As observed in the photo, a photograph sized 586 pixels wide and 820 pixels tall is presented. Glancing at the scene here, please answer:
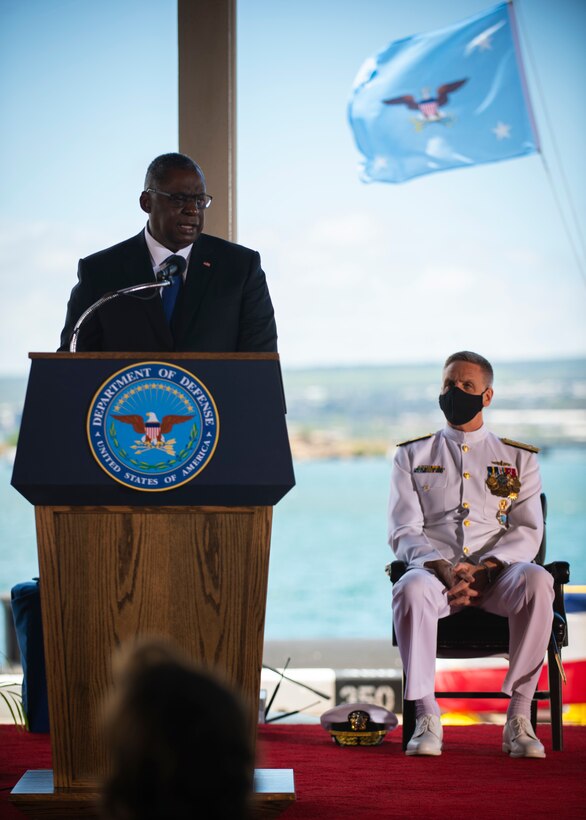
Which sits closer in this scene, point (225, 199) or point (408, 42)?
point (225, 199)

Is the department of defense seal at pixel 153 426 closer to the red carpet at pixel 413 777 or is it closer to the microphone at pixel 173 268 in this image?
the microphone at pixel 173 268

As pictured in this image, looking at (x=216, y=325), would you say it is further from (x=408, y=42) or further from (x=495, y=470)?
(x=408, y=42)

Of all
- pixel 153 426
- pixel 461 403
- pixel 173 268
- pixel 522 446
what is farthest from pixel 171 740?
pixel 522 446

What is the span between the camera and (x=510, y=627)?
10.2 feet

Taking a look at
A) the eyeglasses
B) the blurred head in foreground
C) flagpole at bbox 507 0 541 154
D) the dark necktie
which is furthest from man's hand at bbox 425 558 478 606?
flagpole at bbox 507 0 541 154

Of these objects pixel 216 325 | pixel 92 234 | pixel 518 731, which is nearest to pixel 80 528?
pixel 216 325

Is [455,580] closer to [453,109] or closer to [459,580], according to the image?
[459,580]

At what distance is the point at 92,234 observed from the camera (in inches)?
1224

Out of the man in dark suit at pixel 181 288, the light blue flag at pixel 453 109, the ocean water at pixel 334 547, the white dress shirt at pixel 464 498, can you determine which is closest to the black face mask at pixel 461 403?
Answer: the white dress shirt at pixel 464 498

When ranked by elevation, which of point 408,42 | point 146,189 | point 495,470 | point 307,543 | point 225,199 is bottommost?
point 307,543

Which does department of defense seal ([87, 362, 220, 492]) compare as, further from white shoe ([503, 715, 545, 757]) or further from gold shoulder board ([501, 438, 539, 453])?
gold shoulder board ([501, 438, 539, 453])

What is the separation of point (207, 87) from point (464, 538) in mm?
2133

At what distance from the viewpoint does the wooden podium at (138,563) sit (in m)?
2.00

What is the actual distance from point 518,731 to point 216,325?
138 cm
